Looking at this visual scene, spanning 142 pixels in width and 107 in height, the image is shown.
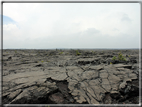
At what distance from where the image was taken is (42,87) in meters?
3.03

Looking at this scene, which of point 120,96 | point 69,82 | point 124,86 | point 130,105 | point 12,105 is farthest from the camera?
point 69,82

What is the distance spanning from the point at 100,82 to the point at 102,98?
2.69 feet

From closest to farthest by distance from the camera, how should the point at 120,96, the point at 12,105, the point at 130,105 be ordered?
the point at 12,105 < the point at 130,105 < the point at 120,96

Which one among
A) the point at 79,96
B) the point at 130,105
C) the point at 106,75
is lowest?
the point at 130,105

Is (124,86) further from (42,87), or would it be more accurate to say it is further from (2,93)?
(2,93)

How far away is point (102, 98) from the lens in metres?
2.72

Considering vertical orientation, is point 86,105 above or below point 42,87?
below

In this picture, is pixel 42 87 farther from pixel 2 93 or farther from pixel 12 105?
pixel 2 93

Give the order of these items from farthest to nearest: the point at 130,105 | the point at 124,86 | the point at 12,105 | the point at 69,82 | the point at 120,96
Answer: the point at 69,82
the point at 124,86
the point at 120,96
the point at 130,105
the point at 12,105

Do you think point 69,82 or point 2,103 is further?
point 69,82

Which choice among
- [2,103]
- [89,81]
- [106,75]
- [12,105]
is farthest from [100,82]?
[2,103]

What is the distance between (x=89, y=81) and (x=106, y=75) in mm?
1030

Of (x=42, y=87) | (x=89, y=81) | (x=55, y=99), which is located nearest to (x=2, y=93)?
(x=42, y=87)

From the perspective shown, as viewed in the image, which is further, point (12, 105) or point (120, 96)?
point (120, 96)
